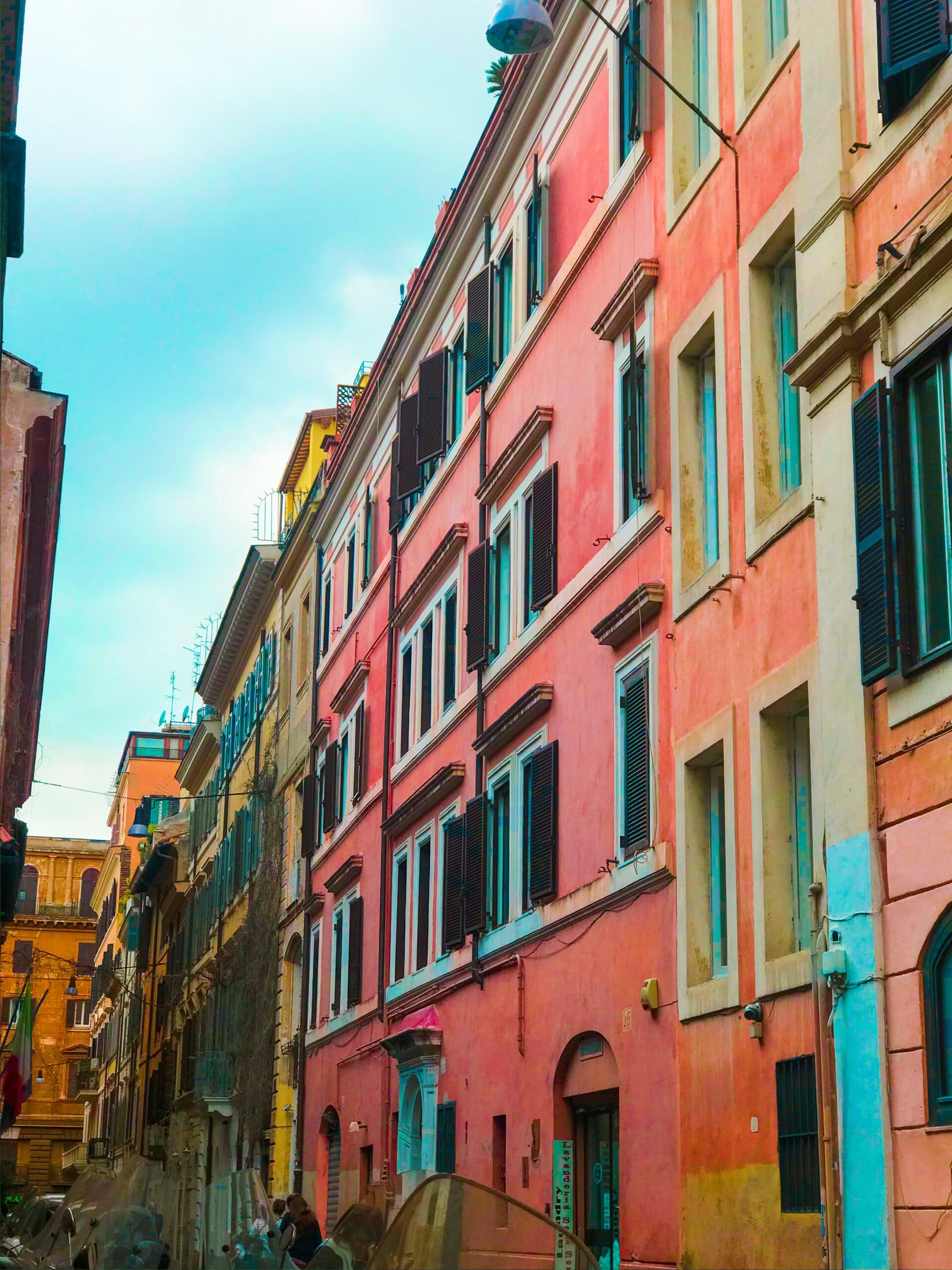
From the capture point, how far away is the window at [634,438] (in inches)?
634

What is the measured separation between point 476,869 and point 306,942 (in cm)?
1294

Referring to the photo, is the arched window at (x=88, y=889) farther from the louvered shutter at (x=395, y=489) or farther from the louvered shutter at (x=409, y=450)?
the louvered shutter at (x=409, y=450)

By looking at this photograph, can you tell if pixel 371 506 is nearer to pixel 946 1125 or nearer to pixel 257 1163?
pixel 257 1163

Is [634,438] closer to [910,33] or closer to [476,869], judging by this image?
[910,33]

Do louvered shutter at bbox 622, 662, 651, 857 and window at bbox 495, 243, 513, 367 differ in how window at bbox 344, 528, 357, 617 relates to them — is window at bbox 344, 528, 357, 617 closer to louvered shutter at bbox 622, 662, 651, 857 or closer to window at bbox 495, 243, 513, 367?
window at bbox 495, 243, 513, 367

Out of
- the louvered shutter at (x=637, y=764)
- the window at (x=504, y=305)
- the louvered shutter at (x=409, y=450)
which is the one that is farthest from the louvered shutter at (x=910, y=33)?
the louvered shutter at (x=409, y=450)

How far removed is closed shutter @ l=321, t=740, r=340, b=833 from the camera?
31.7m

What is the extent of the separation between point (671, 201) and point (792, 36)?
2.92 meters

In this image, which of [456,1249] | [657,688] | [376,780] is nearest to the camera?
[456,1249]

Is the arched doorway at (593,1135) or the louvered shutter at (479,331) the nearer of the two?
the arched doorway at (593,1135)

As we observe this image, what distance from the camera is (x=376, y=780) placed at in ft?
→ 92.8

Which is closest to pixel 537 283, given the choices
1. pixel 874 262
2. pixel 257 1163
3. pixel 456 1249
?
pixel 874 262

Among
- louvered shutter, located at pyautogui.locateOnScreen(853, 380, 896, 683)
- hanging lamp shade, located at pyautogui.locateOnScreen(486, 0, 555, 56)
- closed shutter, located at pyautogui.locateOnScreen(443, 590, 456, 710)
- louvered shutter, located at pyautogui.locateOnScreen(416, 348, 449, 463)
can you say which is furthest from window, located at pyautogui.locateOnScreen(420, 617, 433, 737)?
louvered shutter, located at pyautogui.locateOnScreen(853, 380, 896, 683)

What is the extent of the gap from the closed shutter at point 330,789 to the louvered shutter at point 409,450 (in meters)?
6.35
